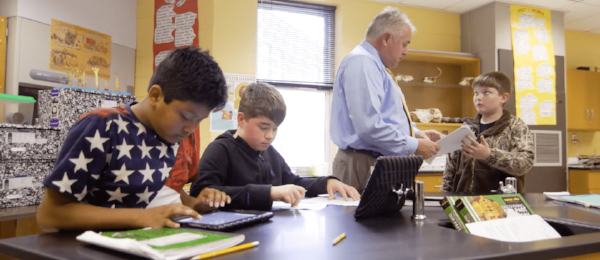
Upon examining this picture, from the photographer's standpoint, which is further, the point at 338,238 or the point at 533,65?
the point at 533,65

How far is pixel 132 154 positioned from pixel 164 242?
1.31 ft

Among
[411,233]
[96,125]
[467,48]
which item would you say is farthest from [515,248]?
[467,48]

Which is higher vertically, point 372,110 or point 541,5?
point 541,5

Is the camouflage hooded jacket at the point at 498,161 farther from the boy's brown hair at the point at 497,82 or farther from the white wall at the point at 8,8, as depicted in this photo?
the white wall at the point at 8,8

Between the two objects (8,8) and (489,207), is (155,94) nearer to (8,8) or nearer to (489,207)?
(489,207)

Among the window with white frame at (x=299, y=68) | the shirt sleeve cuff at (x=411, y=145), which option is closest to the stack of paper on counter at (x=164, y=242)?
the shirt sleeve cuff at (x=411, y=145)

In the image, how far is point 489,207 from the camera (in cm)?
114

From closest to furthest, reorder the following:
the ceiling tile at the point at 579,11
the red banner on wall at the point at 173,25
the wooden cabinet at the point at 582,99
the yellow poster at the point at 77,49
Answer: the yellow poster at the point at 77,49
the red banner on wall at the point at 173,25
the ceiling tile at the point at 579,11
the wooden cabinet at the point at 582,99

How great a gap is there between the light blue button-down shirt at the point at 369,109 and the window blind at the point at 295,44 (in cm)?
203

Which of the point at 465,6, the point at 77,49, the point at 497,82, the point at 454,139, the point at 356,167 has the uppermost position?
the point at 465,6

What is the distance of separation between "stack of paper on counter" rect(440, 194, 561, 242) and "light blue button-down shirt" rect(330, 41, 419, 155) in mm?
652

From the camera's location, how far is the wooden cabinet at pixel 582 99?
505cm

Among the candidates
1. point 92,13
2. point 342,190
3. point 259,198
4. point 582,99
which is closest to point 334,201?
point 342,190

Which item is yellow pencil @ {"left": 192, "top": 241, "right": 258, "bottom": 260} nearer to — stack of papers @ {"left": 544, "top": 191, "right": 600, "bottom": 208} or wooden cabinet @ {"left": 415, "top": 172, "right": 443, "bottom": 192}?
stack of papers @ {"left": 544, "top": 191, "right": 600, "bottom": 208}
